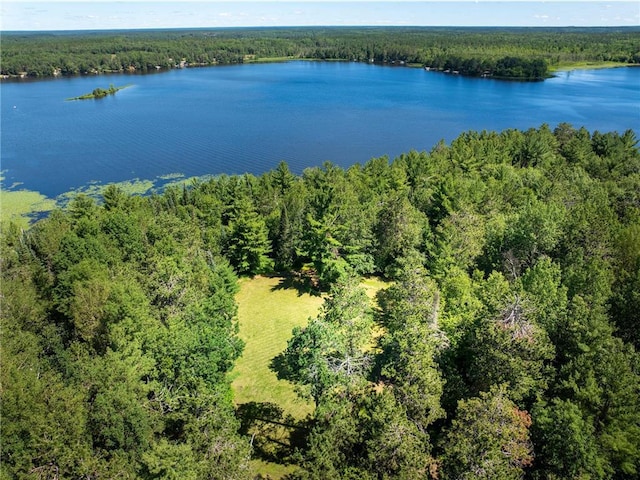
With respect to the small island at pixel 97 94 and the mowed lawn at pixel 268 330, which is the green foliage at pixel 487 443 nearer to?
the mowed lawn at pixel 268 330

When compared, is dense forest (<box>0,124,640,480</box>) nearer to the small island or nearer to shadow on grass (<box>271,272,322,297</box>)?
shadow on grass (<box>271,272,322,297</box>)

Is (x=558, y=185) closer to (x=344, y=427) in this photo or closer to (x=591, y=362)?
(x=591, y=362)

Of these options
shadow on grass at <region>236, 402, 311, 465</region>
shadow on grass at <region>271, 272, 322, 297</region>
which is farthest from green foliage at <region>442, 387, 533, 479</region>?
shadow on grass at <region>271, 272, 322, 297</region>

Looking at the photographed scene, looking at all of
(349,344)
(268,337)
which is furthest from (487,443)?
(268,337)

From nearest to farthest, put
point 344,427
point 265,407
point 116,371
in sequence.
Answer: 1. point 344,427
2. point 116,371
3. point 265,407

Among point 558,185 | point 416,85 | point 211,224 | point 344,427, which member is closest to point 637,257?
point 558,185

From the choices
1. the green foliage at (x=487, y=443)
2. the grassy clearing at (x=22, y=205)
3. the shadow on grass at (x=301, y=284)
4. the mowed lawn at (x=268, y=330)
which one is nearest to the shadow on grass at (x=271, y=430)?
the mowed lawn at (x=268, y=330)
